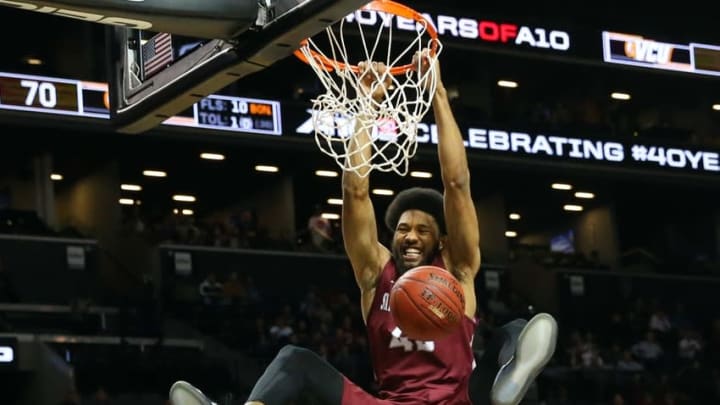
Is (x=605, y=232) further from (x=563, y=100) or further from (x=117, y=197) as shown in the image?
(x=117, y=197)

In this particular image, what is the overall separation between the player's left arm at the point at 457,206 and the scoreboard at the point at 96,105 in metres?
14.6

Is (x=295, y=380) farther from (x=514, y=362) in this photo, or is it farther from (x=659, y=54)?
(x=659, y=54)

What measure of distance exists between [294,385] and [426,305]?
769mm

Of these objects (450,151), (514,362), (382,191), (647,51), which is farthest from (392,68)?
(382,191)

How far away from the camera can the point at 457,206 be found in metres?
8.31

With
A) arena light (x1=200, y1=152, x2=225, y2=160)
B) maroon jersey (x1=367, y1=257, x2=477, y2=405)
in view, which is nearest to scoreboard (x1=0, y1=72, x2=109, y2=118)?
arena light (x1=200, y1=152, x2=225, y2=160)

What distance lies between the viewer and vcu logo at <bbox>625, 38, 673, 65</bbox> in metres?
27.9

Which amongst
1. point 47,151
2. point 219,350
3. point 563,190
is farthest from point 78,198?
point 563,190

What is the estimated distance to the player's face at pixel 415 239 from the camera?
326 inches

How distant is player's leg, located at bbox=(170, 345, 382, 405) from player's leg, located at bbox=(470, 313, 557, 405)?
2.07 ft

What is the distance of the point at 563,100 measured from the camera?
34.4 m

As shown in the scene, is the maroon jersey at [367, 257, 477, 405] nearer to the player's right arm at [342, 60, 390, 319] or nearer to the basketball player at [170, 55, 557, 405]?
the basketball player at [170, 55, 557, 405]

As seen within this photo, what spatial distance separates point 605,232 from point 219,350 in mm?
13790

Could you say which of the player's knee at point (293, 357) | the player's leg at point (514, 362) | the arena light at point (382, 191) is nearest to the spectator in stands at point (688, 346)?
the arena light at point (382, 191)
